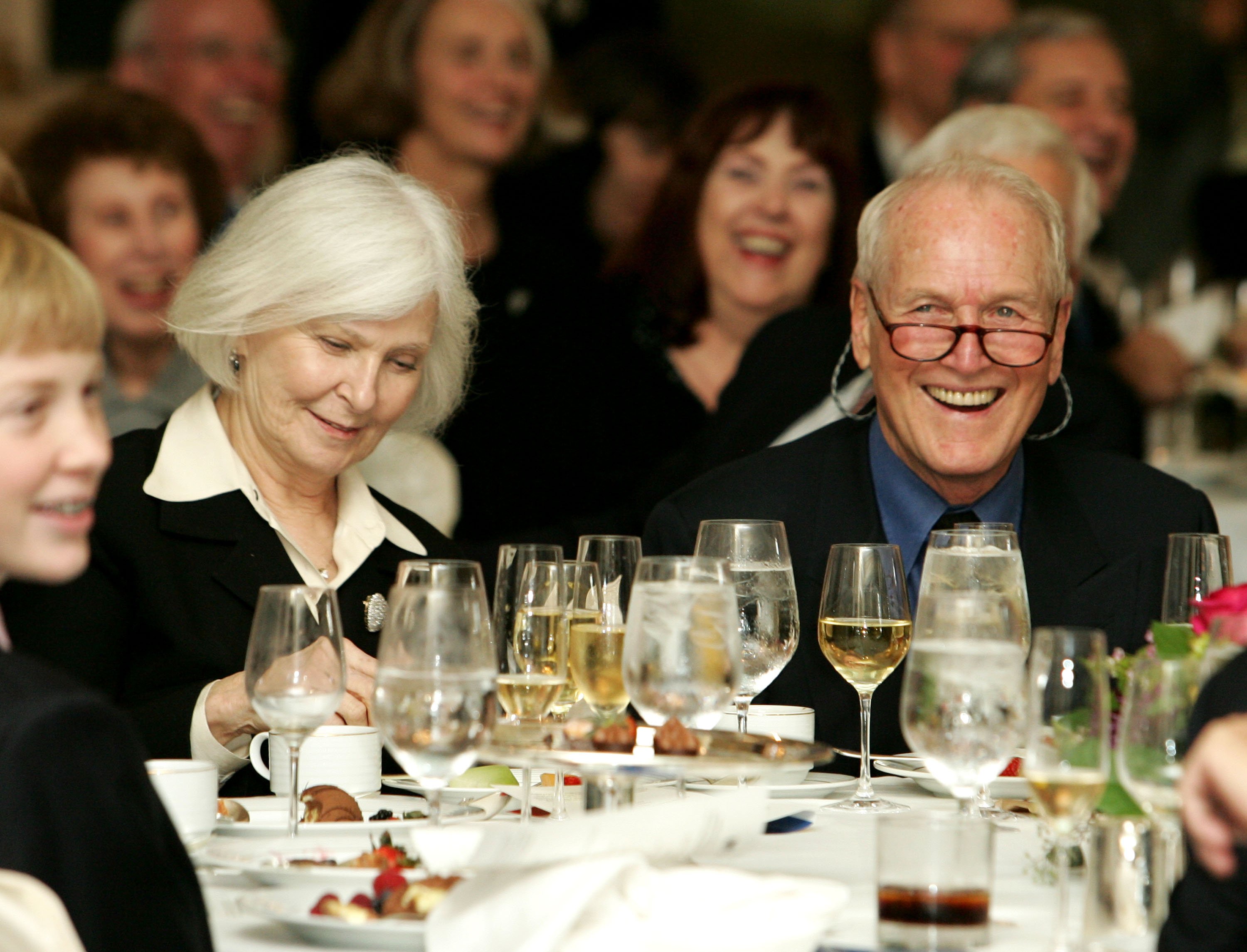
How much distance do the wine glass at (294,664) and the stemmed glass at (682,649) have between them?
0.99ft

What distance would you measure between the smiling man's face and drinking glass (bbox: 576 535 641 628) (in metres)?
0.68

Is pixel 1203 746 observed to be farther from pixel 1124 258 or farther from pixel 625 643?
pixel 1124 258

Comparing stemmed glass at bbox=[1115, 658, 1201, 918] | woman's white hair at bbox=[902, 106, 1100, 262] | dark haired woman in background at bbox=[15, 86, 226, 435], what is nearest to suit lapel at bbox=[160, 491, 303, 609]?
stemmed glass at bbox=[1115, 658, 1201, 918]

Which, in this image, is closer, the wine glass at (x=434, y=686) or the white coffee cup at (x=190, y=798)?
the wine glass at (x=434, y=686)

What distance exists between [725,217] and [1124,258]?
4.02 metres

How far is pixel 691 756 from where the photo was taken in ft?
4.59

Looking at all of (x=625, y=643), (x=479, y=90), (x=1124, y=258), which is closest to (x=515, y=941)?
(x=625, y=643)

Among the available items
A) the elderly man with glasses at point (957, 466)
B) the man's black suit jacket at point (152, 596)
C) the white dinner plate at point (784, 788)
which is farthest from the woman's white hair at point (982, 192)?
the man's black suit jacket at point (152, 596)

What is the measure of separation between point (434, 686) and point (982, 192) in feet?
4.55

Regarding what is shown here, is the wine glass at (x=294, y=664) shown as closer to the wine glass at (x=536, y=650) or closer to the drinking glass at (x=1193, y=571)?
the wine glass at (x=536, y=650)

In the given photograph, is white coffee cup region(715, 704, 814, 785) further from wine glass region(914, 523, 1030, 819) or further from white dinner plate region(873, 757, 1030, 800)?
wine glass region(914, 523, 1030, 819)

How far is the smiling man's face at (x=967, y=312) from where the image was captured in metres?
2.38

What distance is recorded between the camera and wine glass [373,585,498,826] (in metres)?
1.37

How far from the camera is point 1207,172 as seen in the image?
732 centimetres
